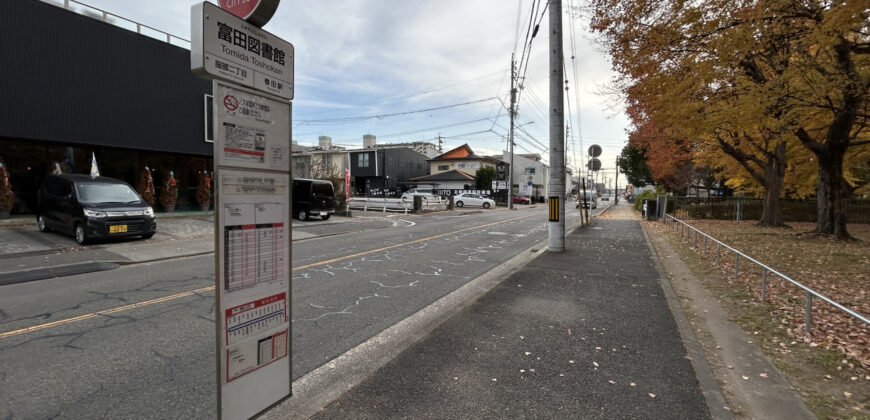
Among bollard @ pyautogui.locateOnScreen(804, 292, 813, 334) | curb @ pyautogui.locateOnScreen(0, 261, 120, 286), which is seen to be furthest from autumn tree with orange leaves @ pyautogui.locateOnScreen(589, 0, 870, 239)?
curb @ pyautogui.locateOnScreen(0, 261, 120, 286)

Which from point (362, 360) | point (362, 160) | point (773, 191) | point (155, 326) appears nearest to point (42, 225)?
point (155, 326)

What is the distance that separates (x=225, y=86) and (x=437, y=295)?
4.49 meters

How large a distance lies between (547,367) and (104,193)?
41.4 feet

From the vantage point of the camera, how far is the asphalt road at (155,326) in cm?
292

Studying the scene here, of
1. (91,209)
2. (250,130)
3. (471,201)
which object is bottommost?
(91,209)

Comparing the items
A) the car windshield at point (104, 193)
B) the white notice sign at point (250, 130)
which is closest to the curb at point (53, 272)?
the car windshield at point (104, 193)

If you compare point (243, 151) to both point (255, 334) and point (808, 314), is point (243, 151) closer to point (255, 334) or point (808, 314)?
point (255, 334)

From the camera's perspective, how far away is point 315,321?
4590 millimetres

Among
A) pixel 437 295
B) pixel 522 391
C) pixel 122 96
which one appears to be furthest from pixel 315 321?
pixel 122 96

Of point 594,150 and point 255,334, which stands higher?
point 594,150

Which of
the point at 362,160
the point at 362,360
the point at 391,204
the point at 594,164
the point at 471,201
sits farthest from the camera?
the point at 362,160

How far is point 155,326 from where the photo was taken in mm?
4359

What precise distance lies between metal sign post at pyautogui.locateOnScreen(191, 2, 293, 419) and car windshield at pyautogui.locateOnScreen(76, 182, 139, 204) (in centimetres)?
1113

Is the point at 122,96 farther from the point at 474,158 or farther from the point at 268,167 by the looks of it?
the point at 474,158
